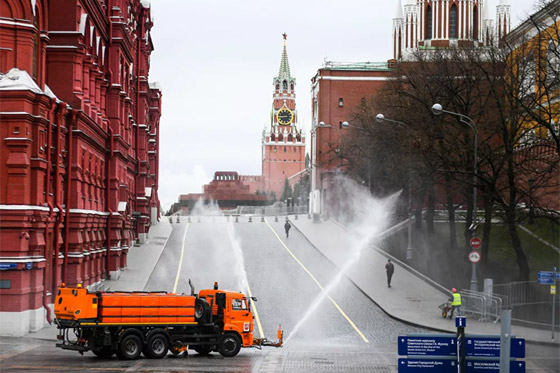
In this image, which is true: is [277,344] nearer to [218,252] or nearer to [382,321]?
[382,321]

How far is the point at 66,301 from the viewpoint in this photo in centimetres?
2516

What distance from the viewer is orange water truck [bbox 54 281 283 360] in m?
25.2

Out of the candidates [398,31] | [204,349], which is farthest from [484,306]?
[398,31]

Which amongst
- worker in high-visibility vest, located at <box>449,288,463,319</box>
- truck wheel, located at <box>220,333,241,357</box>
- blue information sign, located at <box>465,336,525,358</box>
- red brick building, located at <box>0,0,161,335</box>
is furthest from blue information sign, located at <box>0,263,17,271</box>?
blue information sign, located at <box>465,336,525,358</box>

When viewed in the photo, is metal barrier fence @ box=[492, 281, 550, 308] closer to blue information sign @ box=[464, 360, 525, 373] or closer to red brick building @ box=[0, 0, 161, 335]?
red brick building @ box=[0, 0, 161, 335]

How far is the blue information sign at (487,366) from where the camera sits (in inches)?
604

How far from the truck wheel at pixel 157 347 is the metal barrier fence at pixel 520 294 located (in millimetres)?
17000

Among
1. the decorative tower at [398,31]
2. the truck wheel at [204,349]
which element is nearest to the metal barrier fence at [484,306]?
the truck wheel at [204,349]

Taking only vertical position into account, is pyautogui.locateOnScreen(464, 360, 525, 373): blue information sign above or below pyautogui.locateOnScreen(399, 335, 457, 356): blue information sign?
below

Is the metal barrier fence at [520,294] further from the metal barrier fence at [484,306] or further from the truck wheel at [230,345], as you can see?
the truck wheel at [230,345]

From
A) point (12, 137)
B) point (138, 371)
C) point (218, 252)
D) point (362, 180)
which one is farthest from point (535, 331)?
point (362, 180)

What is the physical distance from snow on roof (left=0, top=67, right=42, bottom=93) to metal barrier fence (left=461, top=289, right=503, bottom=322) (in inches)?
758

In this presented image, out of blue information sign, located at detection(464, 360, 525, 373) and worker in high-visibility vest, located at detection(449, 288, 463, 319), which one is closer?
blue information sign, located at detection(464, 360, 525, 373)

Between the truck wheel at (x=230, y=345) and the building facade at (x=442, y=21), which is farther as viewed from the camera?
the building facade at (x=442, y=21)
